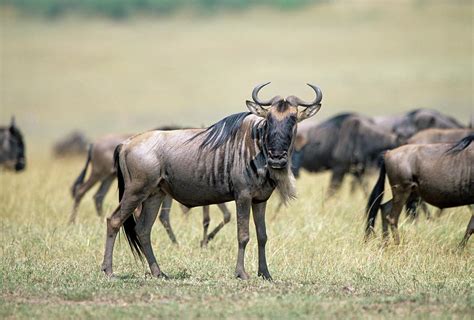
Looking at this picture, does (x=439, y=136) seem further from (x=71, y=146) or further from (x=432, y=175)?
(x=71, y=146)

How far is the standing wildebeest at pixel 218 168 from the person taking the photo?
845 centimetres

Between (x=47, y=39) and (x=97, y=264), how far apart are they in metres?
61.3

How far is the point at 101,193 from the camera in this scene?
44.7 feet

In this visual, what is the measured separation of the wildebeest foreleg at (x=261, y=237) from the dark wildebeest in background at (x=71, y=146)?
680 inches

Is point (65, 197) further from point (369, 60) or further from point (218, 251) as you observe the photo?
point (369, 60)

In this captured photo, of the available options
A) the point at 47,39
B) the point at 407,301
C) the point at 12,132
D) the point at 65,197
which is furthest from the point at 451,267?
the point at 47,39

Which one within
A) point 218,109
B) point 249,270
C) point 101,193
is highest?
point 249,270

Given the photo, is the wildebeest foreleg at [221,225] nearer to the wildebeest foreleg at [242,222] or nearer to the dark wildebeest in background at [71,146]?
the wildebeest foreleg at [242,222]

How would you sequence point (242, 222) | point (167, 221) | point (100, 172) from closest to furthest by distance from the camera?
1. point (242, 222)
2. point (167, 221)
3. point (100, 172)

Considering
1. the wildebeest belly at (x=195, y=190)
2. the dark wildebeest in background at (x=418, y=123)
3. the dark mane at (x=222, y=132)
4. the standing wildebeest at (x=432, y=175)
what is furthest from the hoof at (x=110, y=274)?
the dark wildebeest in background at (x=418, y=123)

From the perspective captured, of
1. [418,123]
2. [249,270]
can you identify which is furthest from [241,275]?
[418,123]

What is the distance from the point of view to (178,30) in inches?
2918

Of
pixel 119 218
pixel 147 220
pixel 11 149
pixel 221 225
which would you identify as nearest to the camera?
pixel 119 218

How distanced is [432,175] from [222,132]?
9.21 ft
